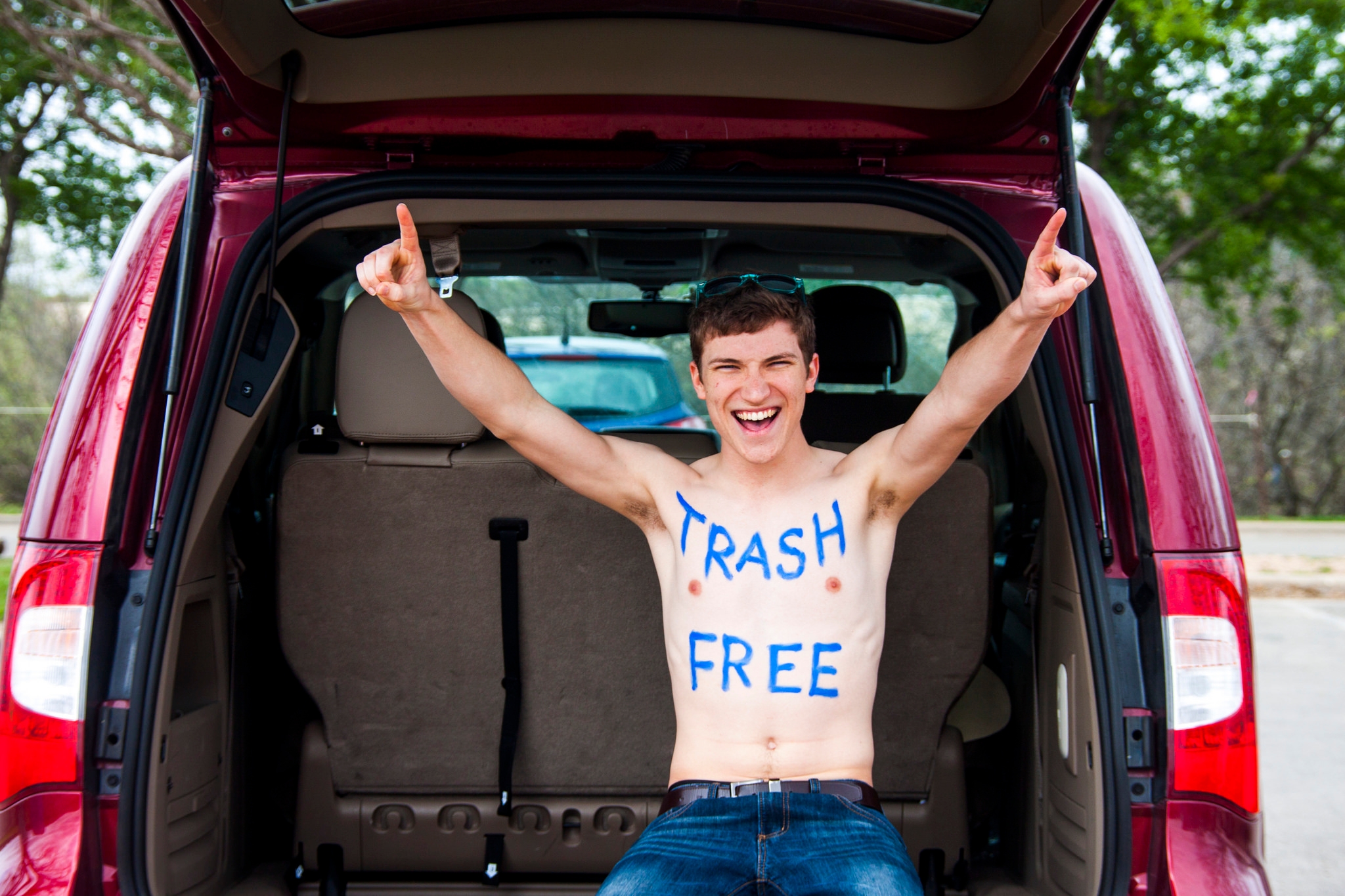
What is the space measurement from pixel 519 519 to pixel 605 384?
9.18 ft

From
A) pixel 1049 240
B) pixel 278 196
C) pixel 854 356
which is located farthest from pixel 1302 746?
pixel 278 196

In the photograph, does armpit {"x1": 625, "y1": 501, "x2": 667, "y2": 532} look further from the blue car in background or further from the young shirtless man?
the blue car in background

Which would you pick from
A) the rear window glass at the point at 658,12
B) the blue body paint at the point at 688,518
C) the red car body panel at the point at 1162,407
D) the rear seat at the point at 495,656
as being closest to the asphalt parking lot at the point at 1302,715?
the rear seat at the point at 495,656

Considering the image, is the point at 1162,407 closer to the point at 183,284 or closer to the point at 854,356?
the point at 854,356

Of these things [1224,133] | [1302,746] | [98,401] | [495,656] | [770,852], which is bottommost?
[1302,746]

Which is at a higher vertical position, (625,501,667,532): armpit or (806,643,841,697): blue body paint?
(625,501,667,532): armpit

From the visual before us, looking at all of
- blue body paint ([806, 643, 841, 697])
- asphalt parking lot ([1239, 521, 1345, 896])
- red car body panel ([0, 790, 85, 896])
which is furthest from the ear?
asphalt parking lot ([1239, 521, 1345, 896])

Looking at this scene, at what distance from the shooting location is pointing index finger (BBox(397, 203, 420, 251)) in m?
1.75

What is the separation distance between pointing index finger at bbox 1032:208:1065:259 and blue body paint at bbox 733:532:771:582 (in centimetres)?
75

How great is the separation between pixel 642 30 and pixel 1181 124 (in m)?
8.33

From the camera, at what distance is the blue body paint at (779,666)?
1.94 meters

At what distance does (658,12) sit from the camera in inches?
70.4

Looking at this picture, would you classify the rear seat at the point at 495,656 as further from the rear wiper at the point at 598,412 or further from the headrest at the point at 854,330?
the rear wiper at the point at 598,412

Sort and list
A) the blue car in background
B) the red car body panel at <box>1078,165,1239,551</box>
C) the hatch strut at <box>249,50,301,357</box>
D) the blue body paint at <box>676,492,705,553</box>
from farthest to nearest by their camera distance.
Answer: the blue car in background → the blue body paint at <box>676,492,705,553</box> → the hatch strut at <box>249,50,301,357</box> → the red car body panel at <box>1078,165,1239,551</box>
